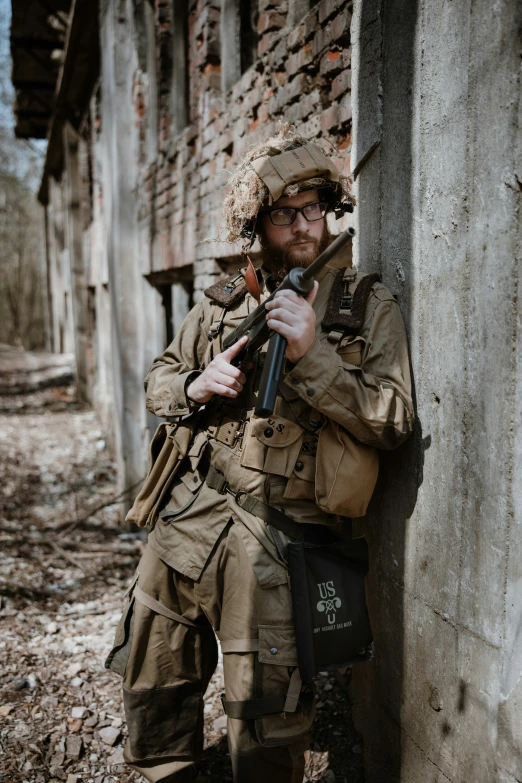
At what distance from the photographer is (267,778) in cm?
204

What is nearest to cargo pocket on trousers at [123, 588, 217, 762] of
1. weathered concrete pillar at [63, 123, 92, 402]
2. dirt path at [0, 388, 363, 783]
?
dirt path at [0, 388, 363, 783]

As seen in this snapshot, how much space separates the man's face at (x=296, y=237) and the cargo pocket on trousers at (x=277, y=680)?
1.12 meters

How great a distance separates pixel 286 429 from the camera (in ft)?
6.51

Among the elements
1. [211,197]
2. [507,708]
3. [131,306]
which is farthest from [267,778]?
[131,306]

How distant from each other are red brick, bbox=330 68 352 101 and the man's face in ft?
1.88

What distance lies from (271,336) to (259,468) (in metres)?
0.45

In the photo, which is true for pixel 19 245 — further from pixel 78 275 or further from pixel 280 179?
pixel 280 179

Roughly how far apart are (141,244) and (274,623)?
473cm

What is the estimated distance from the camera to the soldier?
1858 mm

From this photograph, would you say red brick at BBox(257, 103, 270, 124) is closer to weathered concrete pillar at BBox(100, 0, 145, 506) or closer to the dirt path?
the dirt path

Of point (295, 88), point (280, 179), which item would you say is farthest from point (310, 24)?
point (280, 179)

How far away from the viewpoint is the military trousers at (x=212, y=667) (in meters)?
1.98

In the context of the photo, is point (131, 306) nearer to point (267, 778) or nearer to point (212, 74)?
point (212, 74)

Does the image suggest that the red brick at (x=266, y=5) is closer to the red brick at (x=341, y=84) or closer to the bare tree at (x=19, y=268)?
the red brick at (x=341, y=84)
